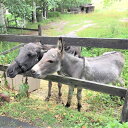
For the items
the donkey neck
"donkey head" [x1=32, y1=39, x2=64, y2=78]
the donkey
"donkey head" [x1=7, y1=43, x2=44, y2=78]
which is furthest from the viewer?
the donkey neck

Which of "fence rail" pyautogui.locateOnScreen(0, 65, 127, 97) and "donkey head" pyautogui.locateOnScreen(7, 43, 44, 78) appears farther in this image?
"donkey head" pyautogui.locateOnScreen(7, 43, 44, 78)

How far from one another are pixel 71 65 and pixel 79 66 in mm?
216

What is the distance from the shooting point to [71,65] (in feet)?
13.9

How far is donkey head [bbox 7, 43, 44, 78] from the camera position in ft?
12.9

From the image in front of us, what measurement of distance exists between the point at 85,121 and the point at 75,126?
0.35m

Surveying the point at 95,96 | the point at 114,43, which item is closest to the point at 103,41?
the point at 114,43

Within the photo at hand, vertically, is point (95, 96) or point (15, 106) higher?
point (15, 106)

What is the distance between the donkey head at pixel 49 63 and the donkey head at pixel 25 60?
36 cm

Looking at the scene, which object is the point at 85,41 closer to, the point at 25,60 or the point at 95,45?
the point at 95,45

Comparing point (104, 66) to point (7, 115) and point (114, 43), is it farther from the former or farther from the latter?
point (7, 115)

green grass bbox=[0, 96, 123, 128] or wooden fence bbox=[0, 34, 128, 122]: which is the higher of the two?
wooden fence bbox=[0, 34, 128, 122]

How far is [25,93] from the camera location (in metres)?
4.70

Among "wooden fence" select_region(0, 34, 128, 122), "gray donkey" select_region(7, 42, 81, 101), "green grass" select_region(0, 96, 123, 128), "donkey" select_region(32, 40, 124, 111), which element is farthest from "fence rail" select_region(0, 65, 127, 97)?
"green grass" select_region(0, 96, 123, 128)

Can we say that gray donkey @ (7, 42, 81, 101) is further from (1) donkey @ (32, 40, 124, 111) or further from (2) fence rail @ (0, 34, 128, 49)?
(1) donkey @ (32, 40, 124, 111)
